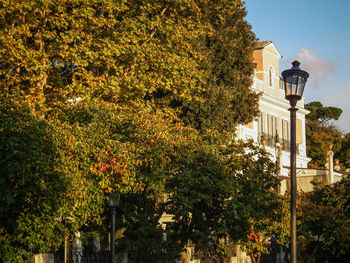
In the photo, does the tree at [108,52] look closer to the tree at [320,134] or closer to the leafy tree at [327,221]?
the leafy tree at [327,221]

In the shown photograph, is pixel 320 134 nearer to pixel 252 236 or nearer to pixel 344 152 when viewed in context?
pixel 344 152

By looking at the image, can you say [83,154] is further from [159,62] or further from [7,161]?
[159,62]

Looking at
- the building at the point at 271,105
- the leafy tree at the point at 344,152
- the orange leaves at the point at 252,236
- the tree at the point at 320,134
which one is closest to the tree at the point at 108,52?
the orange leaves at the point at 252,236

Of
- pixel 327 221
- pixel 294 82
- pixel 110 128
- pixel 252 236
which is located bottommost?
pixel 252 236

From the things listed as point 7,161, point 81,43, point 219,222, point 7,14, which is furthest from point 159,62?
point 7,161

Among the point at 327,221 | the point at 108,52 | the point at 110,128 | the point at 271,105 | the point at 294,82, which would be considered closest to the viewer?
the point at 294,82

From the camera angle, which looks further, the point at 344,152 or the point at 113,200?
the point at 344,152

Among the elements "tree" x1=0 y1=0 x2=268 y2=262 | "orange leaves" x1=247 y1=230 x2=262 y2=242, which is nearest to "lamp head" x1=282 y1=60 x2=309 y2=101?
"tree" x1=0 y1=0 x2=268 y2=262

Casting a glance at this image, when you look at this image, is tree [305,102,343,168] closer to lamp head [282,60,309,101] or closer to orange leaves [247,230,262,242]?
orange leaves [247,230,262,242]

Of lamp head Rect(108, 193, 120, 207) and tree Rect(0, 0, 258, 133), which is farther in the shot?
tree Rect(0, 0, 258, 133)

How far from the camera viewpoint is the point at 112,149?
14.4m

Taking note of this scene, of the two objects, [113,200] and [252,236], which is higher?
[113,200]

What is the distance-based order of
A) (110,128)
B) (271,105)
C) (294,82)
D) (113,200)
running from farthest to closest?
(271,105) → (110,128) → (113,200) → (294,82)

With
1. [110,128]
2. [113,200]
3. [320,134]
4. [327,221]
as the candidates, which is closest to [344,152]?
[320,134]
